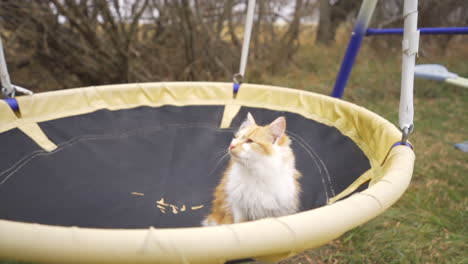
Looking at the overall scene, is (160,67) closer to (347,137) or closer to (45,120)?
(45,120)

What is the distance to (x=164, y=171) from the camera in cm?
134

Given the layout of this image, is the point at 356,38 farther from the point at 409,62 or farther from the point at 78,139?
the point at 78,139

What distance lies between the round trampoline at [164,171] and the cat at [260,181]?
Answer: 0.11m

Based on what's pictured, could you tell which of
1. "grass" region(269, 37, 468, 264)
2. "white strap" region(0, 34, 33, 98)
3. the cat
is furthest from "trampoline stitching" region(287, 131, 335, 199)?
"white strap" region(0, 34, 33, 98)

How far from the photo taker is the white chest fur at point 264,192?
2.94 ft

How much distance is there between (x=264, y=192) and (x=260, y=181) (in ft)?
0.12

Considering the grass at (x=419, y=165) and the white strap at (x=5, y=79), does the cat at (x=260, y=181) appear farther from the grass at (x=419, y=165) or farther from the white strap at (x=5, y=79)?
the white strap at (x=5, y=79)

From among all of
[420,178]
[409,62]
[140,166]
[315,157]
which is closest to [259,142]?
[315,157]

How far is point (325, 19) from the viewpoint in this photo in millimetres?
4367

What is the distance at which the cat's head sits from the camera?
91 centimetres

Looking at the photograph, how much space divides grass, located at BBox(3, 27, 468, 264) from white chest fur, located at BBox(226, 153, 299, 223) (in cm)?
42

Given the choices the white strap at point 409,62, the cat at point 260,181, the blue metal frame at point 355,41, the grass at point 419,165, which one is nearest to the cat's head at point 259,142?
the cat at point 260,181

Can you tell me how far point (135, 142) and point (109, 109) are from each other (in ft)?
0.73

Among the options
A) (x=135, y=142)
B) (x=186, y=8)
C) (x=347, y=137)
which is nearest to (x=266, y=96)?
(x=347, y=137)
